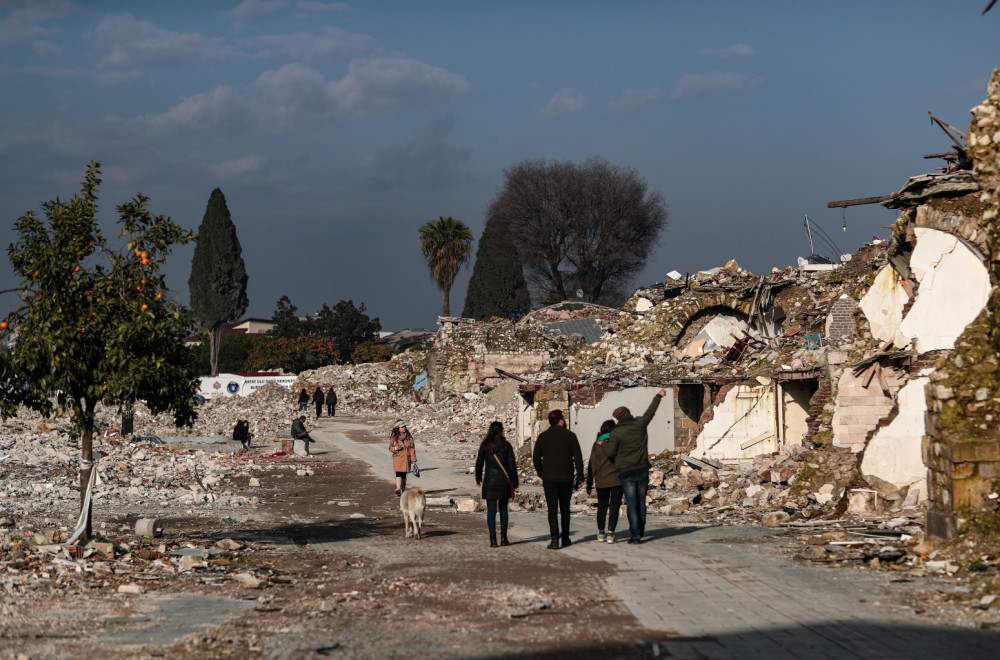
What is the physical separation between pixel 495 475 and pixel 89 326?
478 cm

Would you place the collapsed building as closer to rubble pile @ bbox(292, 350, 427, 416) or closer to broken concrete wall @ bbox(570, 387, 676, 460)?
broken concrete wall @ bbox(570, 387, 676, 460)

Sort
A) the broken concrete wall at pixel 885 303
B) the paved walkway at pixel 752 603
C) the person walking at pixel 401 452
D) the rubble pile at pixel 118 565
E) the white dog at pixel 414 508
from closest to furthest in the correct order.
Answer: the paved walkway at pixel 752 603 → the rubble pile at pixel 118 565 → the white dog at pixel 414 508 → the broken concrete wall at pixel 885 303 → the person walking at pixel 401 452

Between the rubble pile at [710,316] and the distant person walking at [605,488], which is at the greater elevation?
the rubble pile at [710,316]

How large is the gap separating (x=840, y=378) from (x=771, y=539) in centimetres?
422

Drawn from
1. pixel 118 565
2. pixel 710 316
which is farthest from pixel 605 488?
pixel 710 316

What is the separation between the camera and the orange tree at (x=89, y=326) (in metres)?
9.78

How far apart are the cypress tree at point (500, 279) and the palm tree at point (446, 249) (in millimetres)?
4324

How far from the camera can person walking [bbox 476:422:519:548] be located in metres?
11.3

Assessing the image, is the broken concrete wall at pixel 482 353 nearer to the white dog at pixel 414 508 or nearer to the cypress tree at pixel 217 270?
the cypress tree at pixel 217 270

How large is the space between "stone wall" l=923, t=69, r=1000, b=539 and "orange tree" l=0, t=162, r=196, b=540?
310 inches

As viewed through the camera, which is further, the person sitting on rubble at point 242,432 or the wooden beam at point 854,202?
the person sitting on rubble at point 242,432

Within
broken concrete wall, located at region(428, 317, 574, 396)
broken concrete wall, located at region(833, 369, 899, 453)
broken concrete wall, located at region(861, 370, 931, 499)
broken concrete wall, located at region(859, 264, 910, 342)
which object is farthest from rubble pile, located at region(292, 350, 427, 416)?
broken concrete wall, located at region(861, 370, 931, 499)

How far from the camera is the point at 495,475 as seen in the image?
37.3ft

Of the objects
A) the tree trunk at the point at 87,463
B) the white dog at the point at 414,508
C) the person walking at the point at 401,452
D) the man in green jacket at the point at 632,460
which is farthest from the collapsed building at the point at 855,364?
the tree trunk at the point at 87,463
